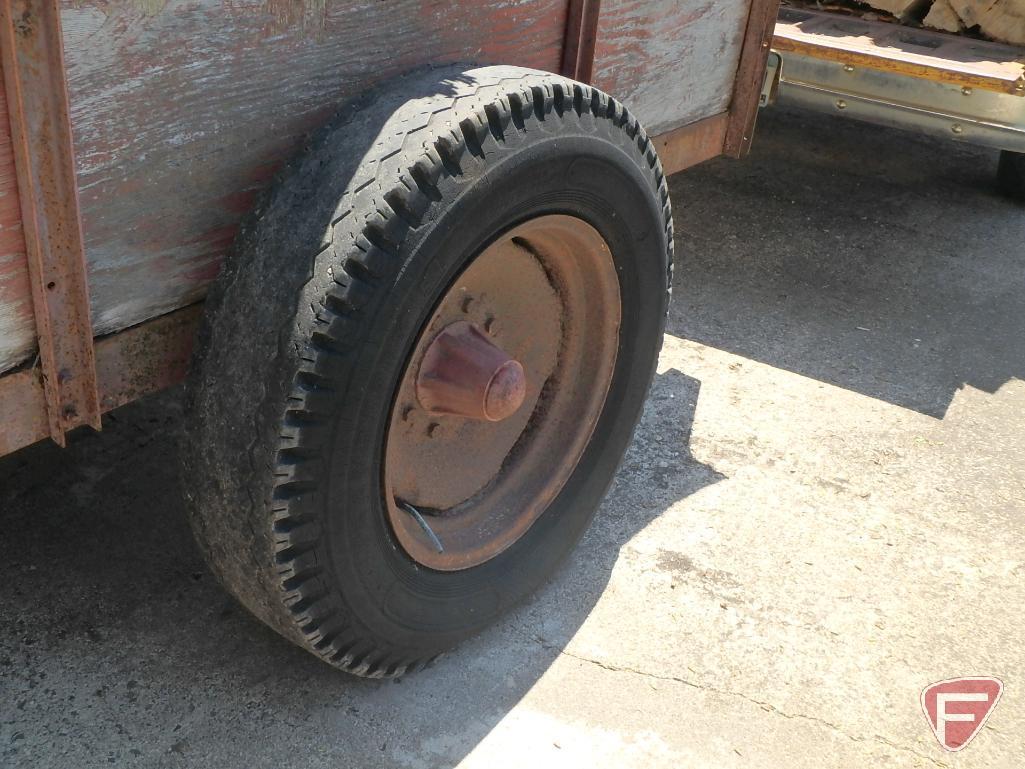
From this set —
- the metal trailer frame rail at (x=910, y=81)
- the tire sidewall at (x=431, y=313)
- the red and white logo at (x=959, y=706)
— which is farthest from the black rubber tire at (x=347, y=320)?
the metal trailer frame rail at (x=910, y=81)

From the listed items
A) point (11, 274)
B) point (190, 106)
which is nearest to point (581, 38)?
point (190, 106)

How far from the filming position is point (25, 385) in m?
1.75

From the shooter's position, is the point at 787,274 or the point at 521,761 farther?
the point at 787,274

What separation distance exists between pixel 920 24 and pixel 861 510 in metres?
2.94

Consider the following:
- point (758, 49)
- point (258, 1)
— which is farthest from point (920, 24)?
point (258, 1)

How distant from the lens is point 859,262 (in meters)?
4.66

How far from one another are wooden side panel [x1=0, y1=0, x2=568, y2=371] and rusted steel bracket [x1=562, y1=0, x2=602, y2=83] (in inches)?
19.1

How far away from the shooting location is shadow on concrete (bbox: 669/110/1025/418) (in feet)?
12.9

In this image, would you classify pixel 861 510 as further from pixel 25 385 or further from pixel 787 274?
pixel 25 385

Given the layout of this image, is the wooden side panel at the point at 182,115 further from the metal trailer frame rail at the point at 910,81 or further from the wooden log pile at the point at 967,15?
the wooden log pile at the point at 967,15

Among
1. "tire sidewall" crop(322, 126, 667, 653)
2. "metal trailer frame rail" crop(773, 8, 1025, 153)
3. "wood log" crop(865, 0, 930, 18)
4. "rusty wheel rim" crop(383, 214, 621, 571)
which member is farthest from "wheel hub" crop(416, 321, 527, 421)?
"wood log" crop(865, 0, 930, 18)

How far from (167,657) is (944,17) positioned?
4326mm

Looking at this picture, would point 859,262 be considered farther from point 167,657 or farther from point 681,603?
point 167,657

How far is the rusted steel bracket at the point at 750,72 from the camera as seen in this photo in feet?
11.1
